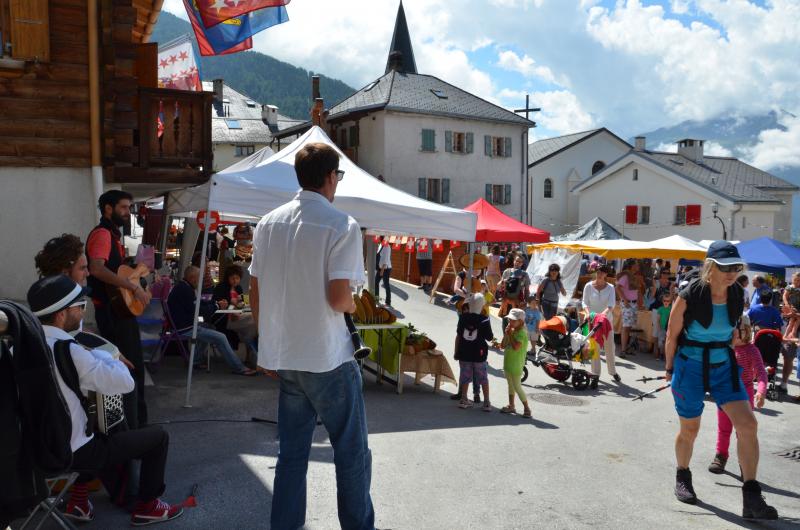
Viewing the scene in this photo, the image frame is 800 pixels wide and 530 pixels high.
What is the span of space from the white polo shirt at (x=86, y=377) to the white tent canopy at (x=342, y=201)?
4345 mm

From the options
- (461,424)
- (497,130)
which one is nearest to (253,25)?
(461,424)

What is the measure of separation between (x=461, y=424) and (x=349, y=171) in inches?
166

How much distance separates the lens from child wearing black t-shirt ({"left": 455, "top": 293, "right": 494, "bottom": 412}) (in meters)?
8.48

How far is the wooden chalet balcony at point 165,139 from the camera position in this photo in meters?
9.24

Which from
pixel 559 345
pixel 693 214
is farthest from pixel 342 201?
pixel 693 214

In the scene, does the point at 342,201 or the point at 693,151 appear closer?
the point at 342,201

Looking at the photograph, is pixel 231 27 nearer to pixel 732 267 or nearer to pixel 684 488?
pixel 732 267

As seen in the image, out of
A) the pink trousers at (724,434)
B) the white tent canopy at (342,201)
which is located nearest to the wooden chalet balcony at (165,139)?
the white tent canopy at (342,201)

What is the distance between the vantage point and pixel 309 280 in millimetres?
3281

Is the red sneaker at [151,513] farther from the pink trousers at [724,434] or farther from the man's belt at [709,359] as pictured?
the pink trousers at [724,434]

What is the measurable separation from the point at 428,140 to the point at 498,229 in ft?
67.3

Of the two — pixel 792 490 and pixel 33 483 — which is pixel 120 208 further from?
pixel 792 490

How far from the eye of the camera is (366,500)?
347 cm

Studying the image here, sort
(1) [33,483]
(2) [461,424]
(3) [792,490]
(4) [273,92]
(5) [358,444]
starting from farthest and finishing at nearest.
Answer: (4) [273,92], (2) [461,424], (3) [792,490], (5) [358,444], (1) [33,483]
